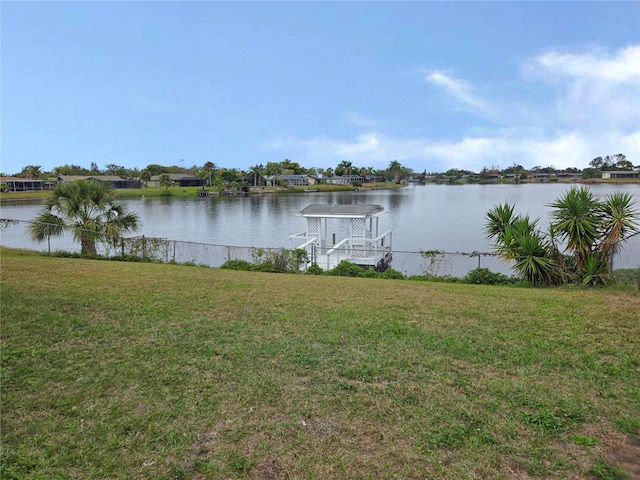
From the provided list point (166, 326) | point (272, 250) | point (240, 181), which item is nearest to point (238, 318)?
point (166, 326)

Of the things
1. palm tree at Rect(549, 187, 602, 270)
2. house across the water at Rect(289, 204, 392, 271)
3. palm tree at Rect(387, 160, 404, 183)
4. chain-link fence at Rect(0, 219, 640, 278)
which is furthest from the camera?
palm tree at Rect(387, 160, 404, 183)

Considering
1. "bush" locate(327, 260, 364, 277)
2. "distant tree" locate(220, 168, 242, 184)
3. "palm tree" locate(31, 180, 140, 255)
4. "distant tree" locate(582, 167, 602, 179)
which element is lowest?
"bush" locate(327, 260, 364, 277)

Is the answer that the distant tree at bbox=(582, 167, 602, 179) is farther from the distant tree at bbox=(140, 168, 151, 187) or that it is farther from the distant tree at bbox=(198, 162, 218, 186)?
the distant tree at bbox=(140, 168, 151, 187)

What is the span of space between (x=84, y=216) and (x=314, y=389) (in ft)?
48.3

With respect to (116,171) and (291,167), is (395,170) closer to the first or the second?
(291,167)

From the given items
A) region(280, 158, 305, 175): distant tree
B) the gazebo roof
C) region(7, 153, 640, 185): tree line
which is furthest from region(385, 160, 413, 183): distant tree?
the gazebo roof

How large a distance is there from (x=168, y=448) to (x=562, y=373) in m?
3.87

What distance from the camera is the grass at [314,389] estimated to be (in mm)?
3035

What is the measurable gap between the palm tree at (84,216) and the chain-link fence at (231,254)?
16.7 inches

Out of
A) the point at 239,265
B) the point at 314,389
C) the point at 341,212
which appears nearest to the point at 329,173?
the point at 341,212

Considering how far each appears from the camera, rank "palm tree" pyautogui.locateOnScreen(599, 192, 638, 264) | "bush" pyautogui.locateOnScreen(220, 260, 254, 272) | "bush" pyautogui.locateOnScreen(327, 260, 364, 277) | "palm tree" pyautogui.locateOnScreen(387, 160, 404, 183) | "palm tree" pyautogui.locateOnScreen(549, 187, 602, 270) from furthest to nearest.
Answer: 1. "palm tree" pyautogui.locateOnScreen(387, 160, 404, 183)
2. "bush" pyautogui.locateOnScreen(220, 260, 254, 272)
3. "bush" pyautogui.locateOnScreen(327, 260, 364, 277)
4. "palm tree" pyautogui.locateOnScreen(549, 187, 602, 270)
5. "palm tree" pyautogui.locateOnScreen(599, 192, 638, 264)

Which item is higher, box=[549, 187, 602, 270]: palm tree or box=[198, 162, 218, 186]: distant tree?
box=[198, 162, 218, 186]: distant tree

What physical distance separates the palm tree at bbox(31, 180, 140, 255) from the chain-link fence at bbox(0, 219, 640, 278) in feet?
1.40

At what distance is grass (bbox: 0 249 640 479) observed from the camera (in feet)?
9.96
